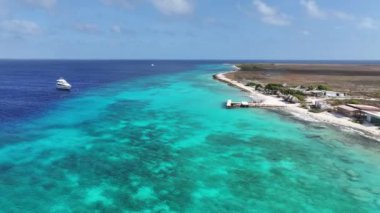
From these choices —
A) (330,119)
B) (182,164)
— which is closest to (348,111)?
(330,119)

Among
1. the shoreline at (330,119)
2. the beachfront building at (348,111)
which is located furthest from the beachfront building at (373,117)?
the beachfront building at (348,111)

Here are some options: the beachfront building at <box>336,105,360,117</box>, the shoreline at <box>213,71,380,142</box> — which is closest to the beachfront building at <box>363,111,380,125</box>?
the shoreline at <box>213,71,380,142</box>

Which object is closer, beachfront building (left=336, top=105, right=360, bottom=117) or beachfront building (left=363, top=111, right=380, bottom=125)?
beachfront building (left=363, top=111, right=380, bottom=125)

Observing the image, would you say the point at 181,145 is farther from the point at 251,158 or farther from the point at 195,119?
the point at 195,119

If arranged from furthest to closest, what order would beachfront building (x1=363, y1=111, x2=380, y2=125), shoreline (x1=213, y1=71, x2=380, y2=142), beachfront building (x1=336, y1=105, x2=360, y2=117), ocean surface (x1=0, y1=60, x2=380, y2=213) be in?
beachfront building (x1=336, y1=105, x2=360, y2=117)
beachfront building (x1=363, y1=111, x2=380, y2=125)
shoreline (x1=213, y1=71, x2=380, y2=142)
ocean surface (x1=0, y1=60, x2=380, y2=213)

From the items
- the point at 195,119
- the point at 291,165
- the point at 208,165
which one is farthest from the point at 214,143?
the point at 195,119

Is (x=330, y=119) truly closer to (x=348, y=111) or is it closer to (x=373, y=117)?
(x=348, y=111)

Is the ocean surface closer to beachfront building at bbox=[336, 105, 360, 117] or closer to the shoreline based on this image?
the shoreline

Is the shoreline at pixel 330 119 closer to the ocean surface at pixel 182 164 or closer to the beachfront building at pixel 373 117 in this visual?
the beachfront building at pixel 373 117
